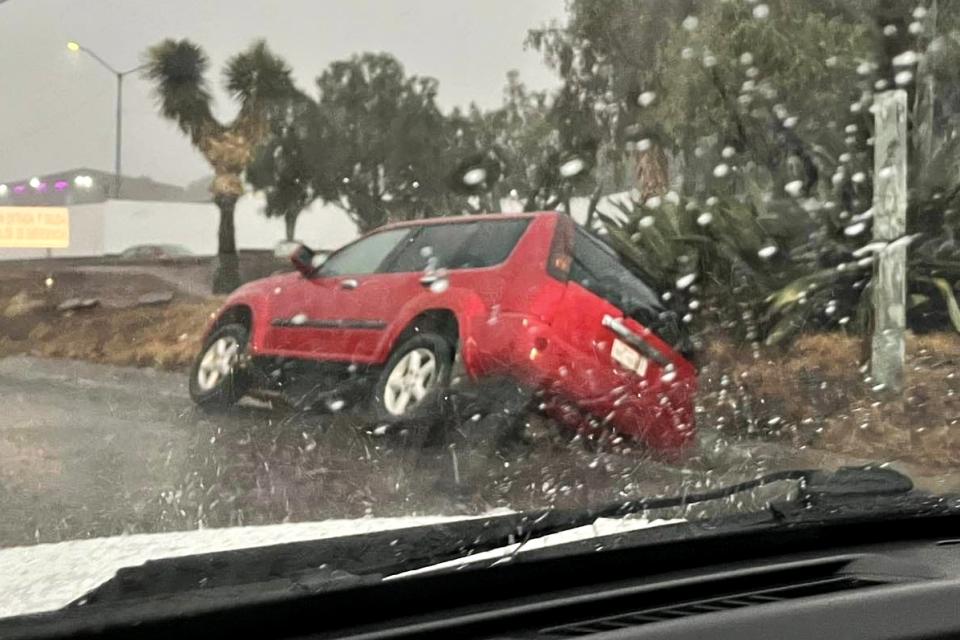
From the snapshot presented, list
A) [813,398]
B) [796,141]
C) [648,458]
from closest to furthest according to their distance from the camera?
1. [648,458]
2. [813,398]
3. [796,141]

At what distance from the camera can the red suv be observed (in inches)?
151

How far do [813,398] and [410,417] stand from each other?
7.83ft

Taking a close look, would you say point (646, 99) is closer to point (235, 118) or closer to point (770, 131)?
point (770, 131)

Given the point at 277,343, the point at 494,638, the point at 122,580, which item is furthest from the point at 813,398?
the point at 122,580

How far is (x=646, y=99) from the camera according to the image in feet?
16.8

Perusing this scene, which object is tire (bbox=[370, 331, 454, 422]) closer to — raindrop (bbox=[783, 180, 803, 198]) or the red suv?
the red suv

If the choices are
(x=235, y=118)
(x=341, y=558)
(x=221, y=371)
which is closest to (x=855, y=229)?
(x=235, y=118)

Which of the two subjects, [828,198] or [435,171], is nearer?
[435,171]

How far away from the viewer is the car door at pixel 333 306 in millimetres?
3865

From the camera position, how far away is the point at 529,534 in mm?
Result: 2748

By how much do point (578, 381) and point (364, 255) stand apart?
105cm

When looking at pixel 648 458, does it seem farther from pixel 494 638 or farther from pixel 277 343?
pixel 494 638

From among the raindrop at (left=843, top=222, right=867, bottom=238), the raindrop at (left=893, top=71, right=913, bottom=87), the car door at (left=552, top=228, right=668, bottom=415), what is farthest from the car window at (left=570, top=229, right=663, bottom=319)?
the raindrop at (left=893, top=71, right=913, bottom=87)

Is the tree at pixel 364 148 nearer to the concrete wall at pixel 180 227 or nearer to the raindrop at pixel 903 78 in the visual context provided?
the concrete wall at pixel 180 227
